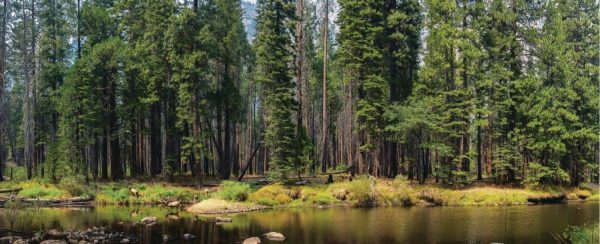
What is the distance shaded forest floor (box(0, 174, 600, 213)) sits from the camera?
34562 millimetres

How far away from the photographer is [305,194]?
35875 millimetres

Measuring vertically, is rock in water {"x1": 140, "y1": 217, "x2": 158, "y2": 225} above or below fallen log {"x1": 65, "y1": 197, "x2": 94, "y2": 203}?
above

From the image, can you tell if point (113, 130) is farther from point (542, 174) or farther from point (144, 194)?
point (542, 174)

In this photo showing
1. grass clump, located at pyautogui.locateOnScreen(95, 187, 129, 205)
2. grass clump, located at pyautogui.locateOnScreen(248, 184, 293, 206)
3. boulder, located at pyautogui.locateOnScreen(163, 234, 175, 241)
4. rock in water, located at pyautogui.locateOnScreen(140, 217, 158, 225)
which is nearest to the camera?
boulder, located at pyautogui.locateOnScreen(163, 234, 175, 241)

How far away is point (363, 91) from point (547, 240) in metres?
24.3

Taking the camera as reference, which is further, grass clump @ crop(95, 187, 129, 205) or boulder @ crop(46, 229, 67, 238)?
grass clump @ crop(95, 187, 129, 205)

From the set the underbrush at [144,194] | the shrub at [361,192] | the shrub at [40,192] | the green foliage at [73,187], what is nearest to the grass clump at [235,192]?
the underbrush at [144,194]

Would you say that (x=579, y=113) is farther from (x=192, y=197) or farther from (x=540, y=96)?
(x=192, y=197)

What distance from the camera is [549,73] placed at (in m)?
39.1

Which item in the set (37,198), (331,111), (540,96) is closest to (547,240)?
(540,96)

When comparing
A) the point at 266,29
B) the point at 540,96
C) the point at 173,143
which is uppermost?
the point at 266,29

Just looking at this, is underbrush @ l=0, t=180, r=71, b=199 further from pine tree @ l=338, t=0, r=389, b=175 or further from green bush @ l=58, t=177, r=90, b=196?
pine tree @ l=338, t=0, r=389, b=175

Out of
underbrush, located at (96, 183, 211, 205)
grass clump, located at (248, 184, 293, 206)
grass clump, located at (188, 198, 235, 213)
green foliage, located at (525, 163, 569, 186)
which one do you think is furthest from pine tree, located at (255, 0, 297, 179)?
green foliage, located at (525, 163, 569, 186)

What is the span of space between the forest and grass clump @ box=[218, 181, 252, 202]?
3.70 meters
